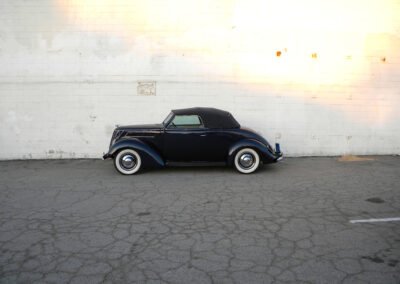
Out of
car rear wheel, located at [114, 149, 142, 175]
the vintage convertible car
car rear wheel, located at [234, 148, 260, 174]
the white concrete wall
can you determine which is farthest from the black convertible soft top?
the white concrete wall

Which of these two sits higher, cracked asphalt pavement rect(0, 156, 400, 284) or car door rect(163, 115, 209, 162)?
car door rect(163, 115, 209, 162)

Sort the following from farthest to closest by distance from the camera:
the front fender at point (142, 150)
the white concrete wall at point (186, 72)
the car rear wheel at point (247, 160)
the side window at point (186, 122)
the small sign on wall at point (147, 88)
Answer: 1. the small sign on wall at point (147, 88)
2. the white concrete wall at point (186, 72)
3. the side window at point (186, 122)
4. the car rear wheel at point (247, 160)
5. the front fender at point (142, 150)

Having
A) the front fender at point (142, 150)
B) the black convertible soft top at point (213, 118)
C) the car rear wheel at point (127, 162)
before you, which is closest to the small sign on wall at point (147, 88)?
the black convertible soft top at point (213, 118)

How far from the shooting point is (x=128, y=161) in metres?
7.82

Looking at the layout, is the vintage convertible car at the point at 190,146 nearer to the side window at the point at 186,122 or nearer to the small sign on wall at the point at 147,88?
the side window at the point at 186,122

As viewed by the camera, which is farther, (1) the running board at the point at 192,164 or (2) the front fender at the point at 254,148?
(1) the running board at the point at 192,164

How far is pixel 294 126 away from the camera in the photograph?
9.91m

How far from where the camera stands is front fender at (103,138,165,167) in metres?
7.72

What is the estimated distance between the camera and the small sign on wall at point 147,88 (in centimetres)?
970

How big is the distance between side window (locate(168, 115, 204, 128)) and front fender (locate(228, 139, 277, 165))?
874mm

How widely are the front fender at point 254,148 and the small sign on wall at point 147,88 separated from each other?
3.09 m

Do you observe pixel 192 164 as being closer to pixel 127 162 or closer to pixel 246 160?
pixel 246 160

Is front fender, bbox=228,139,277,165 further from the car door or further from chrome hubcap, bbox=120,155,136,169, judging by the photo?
chrome hubcap, bbox=120,155,136,169

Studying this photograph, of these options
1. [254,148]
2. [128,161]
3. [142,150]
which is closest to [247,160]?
[254,148]
